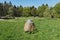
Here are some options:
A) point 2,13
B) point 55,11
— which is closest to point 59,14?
point 55,11

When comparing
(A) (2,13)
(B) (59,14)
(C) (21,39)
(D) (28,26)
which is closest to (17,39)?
(C) (21,39)

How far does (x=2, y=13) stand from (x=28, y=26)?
6436 cm

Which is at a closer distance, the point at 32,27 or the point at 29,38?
the point at 29,38

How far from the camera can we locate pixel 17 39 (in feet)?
30.0

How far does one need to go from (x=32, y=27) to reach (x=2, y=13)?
211 ft

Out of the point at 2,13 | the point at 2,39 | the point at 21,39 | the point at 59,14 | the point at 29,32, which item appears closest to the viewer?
the point at 2,39

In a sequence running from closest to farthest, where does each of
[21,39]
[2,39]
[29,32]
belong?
[2,39], [21,39], [29,32]

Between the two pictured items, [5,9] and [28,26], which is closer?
[28,26]

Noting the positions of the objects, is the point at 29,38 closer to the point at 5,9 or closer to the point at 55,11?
the point at 55,11

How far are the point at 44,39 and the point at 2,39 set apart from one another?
2.28 meters

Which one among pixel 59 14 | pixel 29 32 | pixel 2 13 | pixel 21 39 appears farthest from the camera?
pixel 2 13

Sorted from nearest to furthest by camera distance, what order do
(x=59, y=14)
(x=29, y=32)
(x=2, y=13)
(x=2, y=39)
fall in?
(x=2, y=39)
(x=29, y=32)
(x=59, y=14)
(x=2, y=13)

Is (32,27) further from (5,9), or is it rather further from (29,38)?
(5,9)

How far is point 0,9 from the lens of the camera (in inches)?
3066
